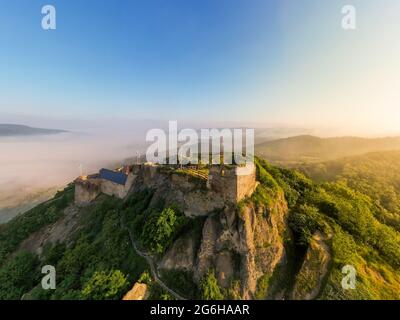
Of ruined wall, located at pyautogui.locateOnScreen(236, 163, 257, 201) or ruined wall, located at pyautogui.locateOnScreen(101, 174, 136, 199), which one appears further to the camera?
ruined wall, located at pyautogui.locateOnScreen(101, 174, 136, 199)

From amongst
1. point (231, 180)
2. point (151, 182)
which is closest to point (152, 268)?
point (231, 180)

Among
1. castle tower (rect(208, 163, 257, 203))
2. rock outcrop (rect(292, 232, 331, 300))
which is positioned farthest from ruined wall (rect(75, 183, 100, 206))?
rock outcrop (rect(292, 232, 331, 300))

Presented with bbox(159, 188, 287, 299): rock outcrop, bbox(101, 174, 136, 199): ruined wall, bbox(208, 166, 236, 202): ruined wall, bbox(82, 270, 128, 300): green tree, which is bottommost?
bbox(82, 270, 128, 300): green tree

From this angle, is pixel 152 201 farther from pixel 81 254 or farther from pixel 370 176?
pixel 370 176

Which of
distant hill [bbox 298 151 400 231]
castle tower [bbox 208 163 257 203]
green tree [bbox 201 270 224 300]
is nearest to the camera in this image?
green tree [bbox 201 270 224 300]

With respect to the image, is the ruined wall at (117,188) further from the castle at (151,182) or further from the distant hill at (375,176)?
the distant hill at (375,176)

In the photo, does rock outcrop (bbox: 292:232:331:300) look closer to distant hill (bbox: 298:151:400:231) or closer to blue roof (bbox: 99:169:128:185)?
distant hill (bbox: 298:151:400:231)

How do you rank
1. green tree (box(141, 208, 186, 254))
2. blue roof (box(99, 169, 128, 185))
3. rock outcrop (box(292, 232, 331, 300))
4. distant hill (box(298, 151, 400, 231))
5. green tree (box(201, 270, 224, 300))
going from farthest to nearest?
distant hill (box(298, 151, 400, 231))
blue roof (box(99, 169, 128, 185))
green tree (box(141, 208, 186, 254))
rock outcrop (box(292, 232, 331, 300))
green tree (box(201, 270, 224, 300))

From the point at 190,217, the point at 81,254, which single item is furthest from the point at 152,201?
the point at 81,254
